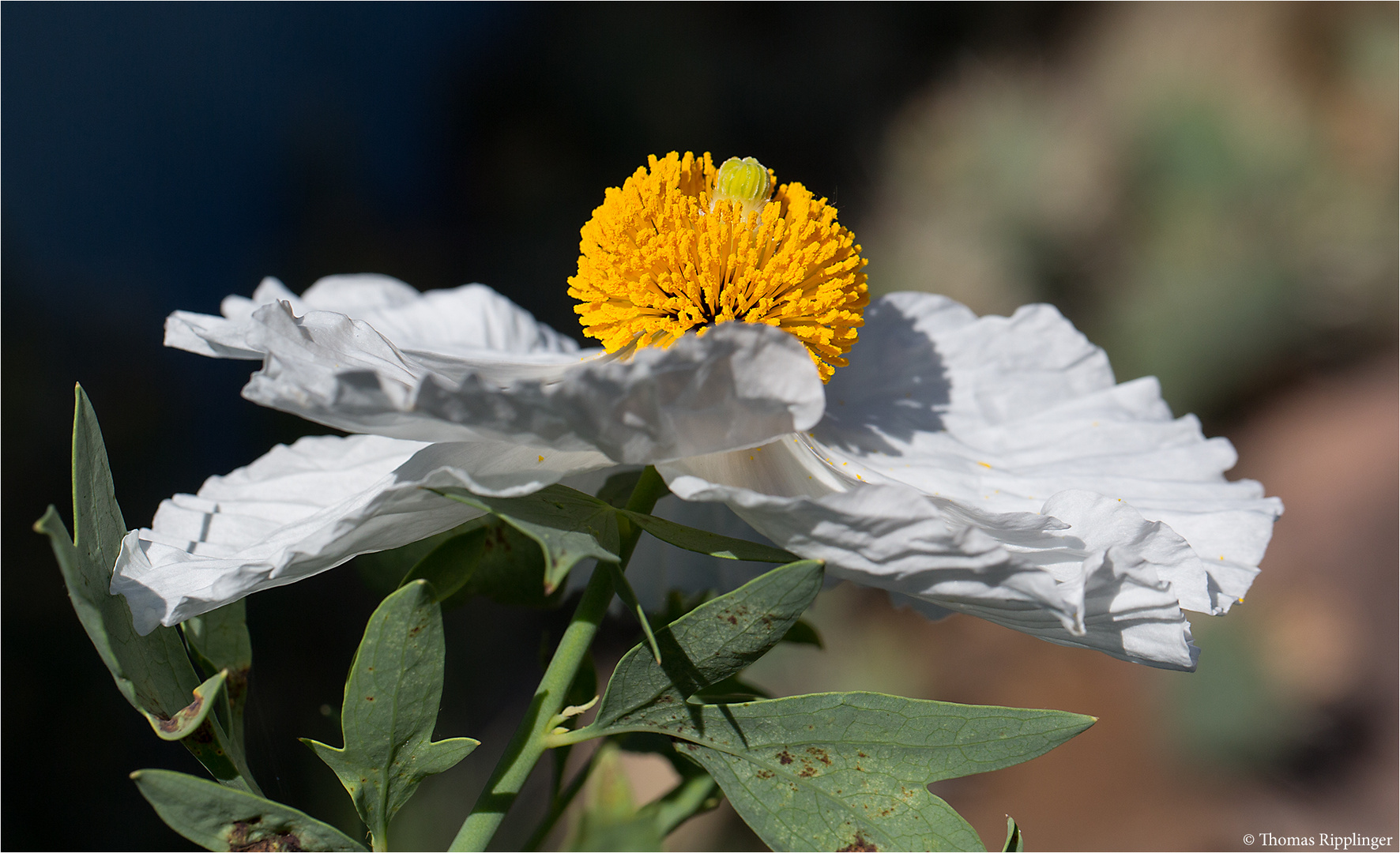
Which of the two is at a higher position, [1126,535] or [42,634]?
[1126,535]

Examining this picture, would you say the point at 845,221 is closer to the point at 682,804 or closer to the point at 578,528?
the point at 682,804

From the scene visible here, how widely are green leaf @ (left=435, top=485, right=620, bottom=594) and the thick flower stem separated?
3cm

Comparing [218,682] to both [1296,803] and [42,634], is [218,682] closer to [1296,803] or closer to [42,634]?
[42,634]

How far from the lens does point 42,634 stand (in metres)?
1.49

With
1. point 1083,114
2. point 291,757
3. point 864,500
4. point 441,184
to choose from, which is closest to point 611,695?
point 864,500

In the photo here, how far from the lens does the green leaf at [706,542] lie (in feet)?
1.48

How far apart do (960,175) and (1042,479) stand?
2.99m

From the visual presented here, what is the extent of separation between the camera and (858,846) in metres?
0.45

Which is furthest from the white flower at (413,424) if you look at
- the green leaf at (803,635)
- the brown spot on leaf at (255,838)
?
the green leaf at (803,635)

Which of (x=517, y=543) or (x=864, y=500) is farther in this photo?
(x=517, y=543)

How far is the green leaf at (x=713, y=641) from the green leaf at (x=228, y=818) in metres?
0.14

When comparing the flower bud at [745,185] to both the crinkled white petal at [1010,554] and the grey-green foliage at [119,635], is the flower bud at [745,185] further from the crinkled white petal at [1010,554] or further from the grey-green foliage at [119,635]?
the grey-green foliage at [119,635]

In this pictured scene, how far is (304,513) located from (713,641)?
1.11 feet

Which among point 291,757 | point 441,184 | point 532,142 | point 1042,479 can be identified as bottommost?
point 291,757
